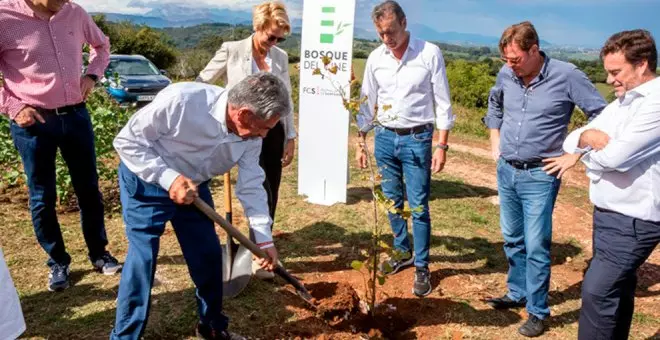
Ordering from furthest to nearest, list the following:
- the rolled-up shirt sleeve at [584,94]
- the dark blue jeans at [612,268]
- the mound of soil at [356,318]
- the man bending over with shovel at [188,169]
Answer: the mound of soil at [356,318] < the rolled-up shirt sleeve at [584,94] < the dark blue jeans at [612,268] < the man bending over with shovel at [188,169]

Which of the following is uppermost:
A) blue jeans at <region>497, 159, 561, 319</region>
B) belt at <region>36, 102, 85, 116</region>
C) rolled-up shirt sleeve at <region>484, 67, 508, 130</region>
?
rolled-up shirt sleeve at <region>484, 67, 508, 130</region>

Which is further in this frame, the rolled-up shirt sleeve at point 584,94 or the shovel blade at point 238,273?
the shovel blade at point 238,273

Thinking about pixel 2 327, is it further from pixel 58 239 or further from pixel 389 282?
pixel 389 282

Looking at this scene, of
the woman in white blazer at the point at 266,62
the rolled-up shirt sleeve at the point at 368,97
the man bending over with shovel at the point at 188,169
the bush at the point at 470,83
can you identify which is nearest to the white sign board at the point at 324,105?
the rolled-up shirt sleeve at the point at 368,97

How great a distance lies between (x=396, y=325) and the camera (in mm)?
3250

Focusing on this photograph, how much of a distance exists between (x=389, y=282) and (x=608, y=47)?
220 cm

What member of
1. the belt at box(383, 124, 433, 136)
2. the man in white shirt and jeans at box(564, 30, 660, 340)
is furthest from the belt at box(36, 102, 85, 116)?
the man in white shirt and jeans at box(564, 30, 660, 340)

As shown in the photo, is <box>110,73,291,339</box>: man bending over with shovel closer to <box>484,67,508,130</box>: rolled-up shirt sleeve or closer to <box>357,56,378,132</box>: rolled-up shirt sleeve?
<box>357,56,378,132</box>: rolled-up shirt sleeve

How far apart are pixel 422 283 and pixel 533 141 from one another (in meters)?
1.29

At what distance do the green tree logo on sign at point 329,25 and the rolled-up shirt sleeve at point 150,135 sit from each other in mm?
3346

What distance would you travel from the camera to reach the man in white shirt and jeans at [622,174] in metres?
2.26

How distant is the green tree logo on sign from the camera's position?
539 centimetres

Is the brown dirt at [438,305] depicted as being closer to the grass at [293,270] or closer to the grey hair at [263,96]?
the grass at [293,270]

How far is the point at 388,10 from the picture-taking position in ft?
11.1
